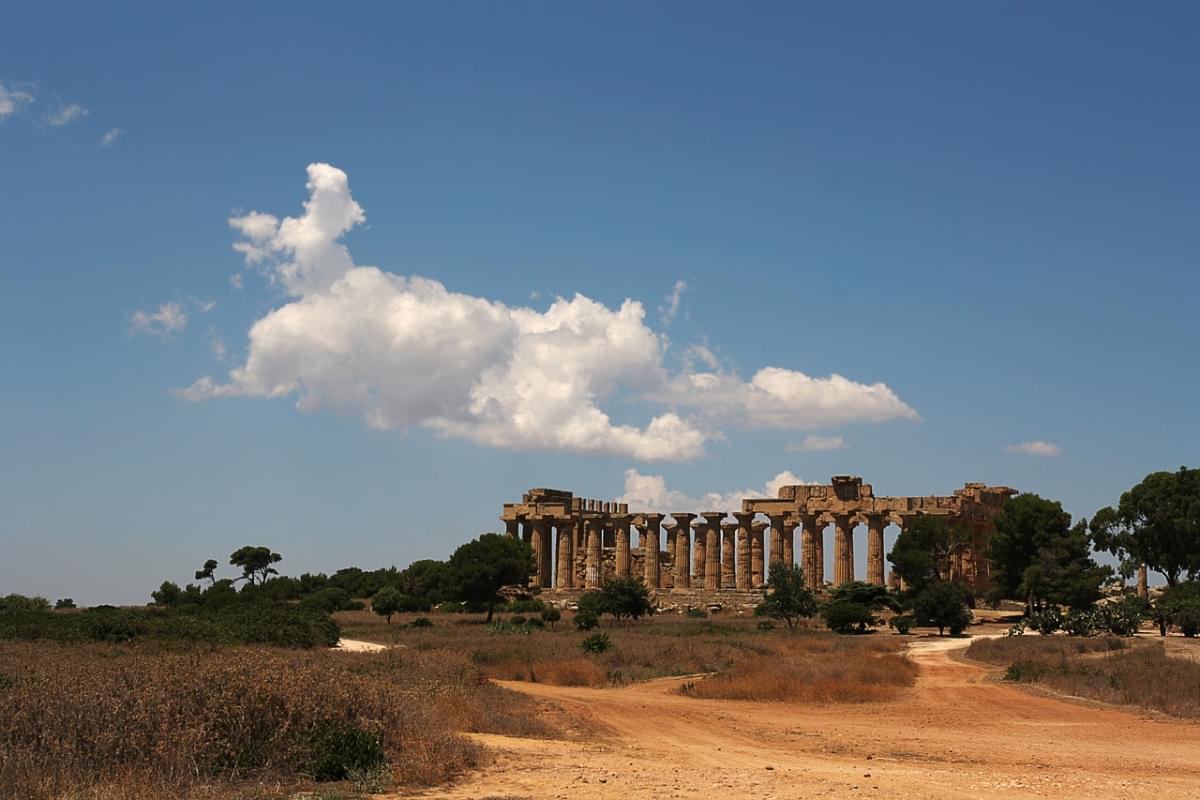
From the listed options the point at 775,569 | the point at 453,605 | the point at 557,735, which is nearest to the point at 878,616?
the point at 775,569

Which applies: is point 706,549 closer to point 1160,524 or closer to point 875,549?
point 875,549

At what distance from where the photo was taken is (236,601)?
2266 inches

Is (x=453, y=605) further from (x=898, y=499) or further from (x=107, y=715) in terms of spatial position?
(x=107, y=715)

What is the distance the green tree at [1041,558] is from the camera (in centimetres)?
5434

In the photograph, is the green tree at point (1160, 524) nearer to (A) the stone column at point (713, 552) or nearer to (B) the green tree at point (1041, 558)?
(B) the green tree at point (1041, 558)

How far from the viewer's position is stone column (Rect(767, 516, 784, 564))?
73812 millimetres

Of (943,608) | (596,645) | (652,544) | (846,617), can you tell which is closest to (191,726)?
(596,645)

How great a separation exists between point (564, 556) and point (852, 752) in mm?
65621

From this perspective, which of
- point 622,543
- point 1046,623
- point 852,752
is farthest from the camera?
point 622,543

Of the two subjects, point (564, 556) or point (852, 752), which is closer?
point (852, 752)

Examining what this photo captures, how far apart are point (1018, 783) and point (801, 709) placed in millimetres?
10820

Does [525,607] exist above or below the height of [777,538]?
below

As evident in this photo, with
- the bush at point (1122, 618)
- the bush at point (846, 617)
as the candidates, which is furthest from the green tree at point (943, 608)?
the bush at point (1122, 618)

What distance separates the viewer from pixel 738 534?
261 feet
